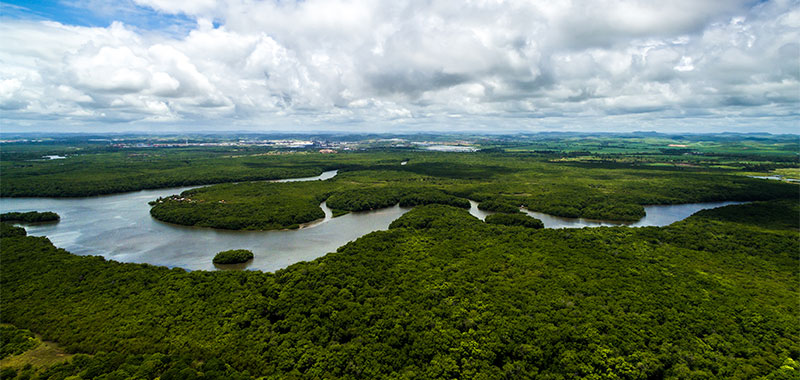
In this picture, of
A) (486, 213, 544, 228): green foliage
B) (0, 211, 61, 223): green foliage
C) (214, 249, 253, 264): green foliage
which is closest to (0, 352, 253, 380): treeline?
(214, 249, 253, 264): green foliage

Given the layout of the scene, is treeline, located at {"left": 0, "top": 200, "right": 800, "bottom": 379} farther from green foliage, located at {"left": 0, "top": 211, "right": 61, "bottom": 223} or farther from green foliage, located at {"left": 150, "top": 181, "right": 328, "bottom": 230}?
green foliage, located at {"left": 150, "top": 181, "right": 328, "bottom": 230}

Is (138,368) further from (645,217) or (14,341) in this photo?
(645,217)

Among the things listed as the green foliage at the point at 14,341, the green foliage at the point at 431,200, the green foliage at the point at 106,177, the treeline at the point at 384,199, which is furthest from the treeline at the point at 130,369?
the green foliage at the point at 106,177

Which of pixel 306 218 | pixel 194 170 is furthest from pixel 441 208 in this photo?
pixel 194 170

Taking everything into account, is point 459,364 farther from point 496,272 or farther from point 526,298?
point 496,272

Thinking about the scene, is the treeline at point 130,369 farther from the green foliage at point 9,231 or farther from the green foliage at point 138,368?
the green foliage at point 9,231

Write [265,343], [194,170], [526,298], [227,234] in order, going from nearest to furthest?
1. [265,343]
2. [526,298]
3. [227,234]
4. [194,170]

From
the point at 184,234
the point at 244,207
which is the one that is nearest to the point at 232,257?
the point at 184,234
